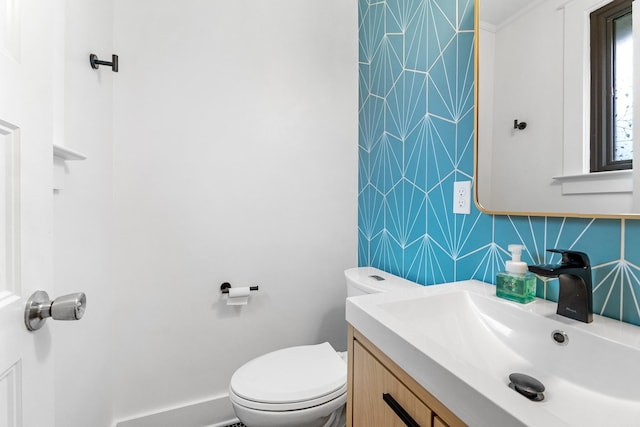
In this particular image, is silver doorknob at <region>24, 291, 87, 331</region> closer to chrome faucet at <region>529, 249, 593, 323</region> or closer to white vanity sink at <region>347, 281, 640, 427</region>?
white vanity sink at <region>347, 281, 640, 427</region>

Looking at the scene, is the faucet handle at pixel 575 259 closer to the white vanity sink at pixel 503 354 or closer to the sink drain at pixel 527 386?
the white vanity sink at pixel 503 354

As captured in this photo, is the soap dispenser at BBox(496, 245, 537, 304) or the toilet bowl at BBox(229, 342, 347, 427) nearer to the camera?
the soap dispenser at BBox(496, 245, 537, 304)

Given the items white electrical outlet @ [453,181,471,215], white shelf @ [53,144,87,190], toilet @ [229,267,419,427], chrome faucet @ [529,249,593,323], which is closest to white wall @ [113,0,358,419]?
toilet @ [229,267,419,427]

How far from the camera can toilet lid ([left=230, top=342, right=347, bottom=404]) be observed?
3.29 feet

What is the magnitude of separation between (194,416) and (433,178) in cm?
155

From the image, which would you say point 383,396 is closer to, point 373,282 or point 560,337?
point 560,337

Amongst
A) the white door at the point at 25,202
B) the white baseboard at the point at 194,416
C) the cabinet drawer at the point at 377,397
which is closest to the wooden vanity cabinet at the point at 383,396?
the cabinet drawer at the point at 377,397

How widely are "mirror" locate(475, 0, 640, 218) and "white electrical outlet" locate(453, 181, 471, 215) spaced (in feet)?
0.15

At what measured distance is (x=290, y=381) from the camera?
3.51ft

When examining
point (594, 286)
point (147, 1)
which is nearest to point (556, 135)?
point (594, 286)

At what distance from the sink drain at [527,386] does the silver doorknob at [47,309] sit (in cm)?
80

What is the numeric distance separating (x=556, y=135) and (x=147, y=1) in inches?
65.9

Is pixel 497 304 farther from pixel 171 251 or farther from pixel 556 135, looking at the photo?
pixel 171 251

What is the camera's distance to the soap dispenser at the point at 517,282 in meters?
0.72
